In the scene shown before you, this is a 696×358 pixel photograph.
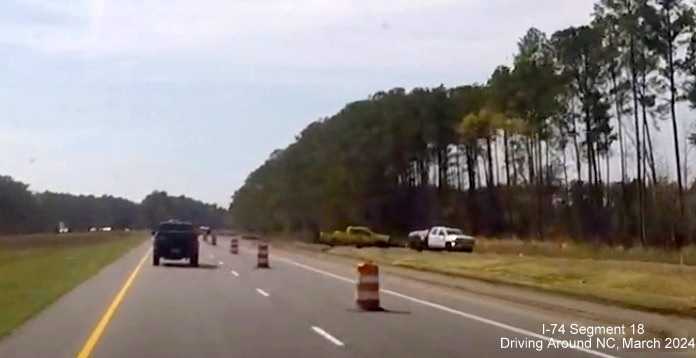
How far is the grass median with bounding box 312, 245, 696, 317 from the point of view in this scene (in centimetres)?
2647

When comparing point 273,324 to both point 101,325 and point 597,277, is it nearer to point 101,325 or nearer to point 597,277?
point 101,325

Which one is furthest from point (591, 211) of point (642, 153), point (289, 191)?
point (289, 191)

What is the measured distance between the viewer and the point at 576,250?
194 ft

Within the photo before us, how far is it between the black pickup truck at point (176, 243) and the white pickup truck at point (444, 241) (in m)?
19.9

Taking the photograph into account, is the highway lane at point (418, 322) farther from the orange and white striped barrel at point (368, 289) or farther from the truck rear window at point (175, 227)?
the truck rear window at point (175, 227)

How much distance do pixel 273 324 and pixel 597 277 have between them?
1754 centimetres

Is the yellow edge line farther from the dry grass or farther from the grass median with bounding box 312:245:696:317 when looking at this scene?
the dry grass

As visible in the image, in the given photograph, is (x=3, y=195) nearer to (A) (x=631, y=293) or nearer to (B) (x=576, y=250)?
(B) (x=576, y=250)

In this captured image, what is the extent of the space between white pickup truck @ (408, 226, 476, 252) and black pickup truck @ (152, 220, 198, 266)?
19.9 meters

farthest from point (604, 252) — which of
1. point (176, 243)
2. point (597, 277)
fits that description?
point (176, 243)

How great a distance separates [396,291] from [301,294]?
2.98 meters

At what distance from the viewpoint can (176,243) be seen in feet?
172

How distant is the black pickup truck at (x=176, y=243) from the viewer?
52281mm

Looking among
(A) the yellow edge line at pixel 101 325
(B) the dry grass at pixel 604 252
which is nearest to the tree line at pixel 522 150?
(B) the dry grass at pixel 604 252
